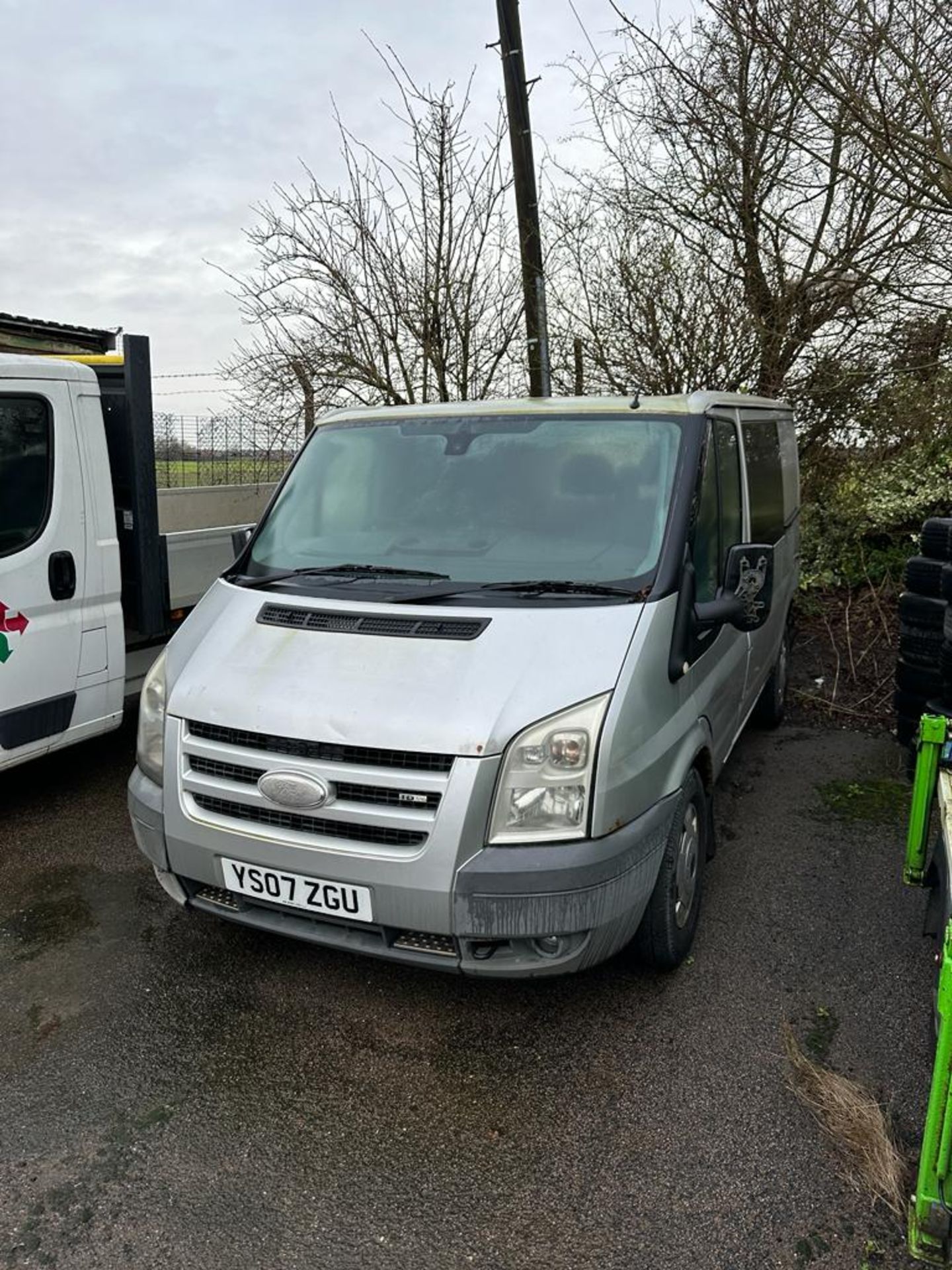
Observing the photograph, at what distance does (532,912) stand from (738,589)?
1.48 m

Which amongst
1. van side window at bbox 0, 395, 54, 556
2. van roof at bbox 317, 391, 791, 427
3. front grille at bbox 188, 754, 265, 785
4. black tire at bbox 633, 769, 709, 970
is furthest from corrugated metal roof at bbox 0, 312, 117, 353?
black tire at bbox 633, 769, 709, 970

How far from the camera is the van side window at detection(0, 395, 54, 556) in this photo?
418 centimetres

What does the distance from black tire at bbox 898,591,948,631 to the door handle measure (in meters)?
4.55

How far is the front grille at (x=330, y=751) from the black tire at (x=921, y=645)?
139 inches

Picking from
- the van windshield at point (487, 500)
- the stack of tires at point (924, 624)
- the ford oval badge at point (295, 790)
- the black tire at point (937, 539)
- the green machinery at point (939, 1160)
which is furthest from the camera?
the stack of tires at point (924, 624)

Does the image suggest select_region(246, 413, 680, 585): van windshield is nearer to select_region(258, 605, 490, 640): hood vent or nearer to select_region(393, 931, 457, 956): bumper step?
select_region(258, 605, 490, 640): hood vent

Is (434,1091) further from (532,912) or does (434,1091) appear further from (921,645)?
(921,645)

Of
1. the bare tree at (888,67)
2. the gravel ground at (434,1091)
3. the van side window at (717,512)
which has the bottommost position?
the gravel ground at (434,1091)

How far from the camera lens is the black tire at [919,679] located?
15.9 feet

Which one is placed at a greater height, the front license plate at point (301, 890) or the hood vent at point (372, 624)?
the hood vent at point (372, 624)

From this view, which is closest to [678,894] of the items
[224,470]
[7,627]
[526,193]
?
[7,627]

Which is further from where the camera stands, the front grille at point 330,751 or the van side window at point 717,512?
the van side window at point 717,512

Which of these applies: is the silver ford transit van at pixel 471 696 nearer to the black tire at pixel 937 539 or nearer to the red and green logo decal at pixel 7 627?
the red and green logo decal at pixel 7 627

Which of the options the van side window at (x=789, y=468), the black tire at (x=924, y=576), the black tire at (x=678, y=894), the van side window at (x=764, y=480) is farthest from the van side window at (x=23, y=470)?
the black tire at (x=924, y=576)
